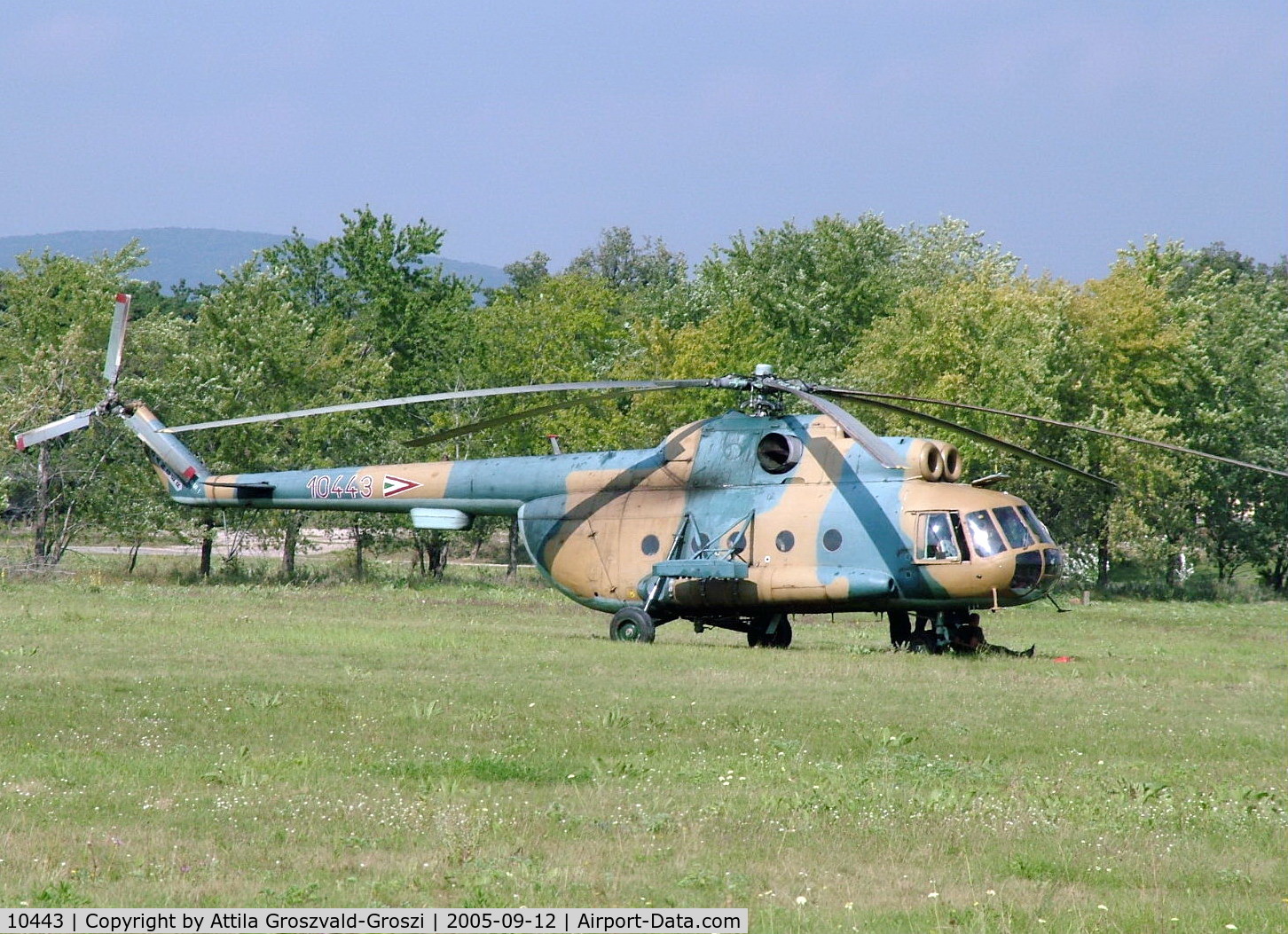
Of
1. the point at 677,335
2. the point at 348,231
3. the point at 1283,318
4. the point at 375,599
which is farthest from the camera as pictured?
the point at 348,231

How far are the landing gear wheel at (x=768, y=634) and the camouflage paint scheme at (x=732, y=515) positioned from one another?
0.86m

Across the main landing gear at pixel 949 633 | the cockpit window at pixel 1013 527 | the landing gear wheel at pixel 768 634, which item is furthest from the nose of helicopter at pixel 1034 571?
the landing gear wheel at pixel 768 634

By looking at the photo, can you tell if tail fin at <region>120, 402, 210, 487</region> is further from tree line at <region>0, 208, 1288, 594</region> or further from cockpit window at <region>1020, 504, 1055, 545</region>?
cockpit window at <region>1020, 504, 1055, 545</region>

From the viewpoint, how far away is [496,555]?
3004 inches

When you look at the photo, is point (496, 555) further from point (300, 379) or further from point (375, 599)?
point (375, 599)

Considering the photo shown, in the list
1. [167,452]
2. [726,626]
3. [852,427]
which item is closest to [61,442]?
[167,452]

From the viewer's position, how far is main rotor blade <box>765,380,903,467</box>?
21281mm

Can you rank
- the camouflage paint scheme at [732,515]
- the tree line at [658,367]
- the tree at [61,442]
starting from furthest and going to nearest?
the tree line at [658,367] < the tree at [61,442] < the camouflage paint scheme at [732,515]

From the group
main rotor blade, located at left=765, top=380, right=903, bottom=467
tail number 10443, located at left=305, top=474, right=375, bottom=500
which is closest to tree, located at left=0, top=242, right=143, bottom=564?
tail number 10443, located at left=305, top=474, right=375, bottom=500

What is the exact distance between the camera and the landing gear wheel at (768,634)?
25406 mm

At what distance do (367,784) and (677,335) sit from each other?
41.9m

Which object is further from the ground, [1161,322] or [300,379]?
[1161,322]

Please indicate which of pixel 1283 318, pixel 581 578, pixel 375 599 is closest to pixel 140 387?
pixel 375 599

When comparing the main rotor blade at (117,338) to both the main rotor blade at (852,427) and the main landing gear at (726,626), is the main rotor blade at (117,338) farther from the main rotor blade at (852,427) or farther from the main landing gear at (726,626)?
the main rotor blade at (852,427)
